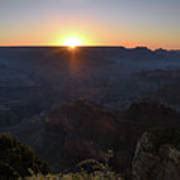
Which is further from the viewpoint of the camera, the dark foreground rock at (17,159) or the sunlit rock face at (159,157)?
the dark foreground rock at (17,159)

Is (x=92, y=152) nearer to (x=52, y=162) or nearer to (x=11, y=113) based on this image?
(x=52, y=162)

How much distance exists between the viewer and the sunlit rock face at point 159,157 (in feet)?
34.5

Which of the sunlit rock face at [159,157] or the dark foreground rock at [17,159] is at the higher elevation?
the sunlit rock face at [159,157]

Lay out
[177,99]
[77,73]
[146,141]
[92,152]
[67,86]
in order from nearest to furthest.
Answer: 1. [146,141]
2. [92,152]
3. [177,99]
4. [67,86]
5. [77,73]

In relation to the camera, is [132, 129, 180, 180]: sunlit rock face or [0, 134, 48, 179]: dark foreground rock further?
[0, 134, 48, 179]: dark foreground rock

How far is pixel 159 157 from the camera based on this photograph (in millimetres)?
11492

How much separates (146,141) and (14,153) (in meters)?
4.36

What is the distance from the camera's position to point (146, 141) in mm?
12930

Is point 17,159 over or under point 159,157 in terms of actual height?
under

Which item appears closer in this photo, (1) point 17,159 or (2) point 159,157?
(2) point 159,157

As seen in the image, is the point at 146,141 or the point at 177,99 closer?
the point at 146,141

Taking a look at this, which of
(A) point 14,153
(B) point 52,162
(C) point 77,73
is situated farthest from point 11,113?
(C) point 77,73

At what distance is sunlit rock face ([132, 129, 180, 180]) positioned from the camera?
1052 centimetres

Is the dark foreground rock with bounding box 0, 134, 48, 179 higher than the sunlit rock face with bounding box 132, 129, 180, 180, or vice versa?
the sunlit rock face with bounding box 132, 129, 180, 180
